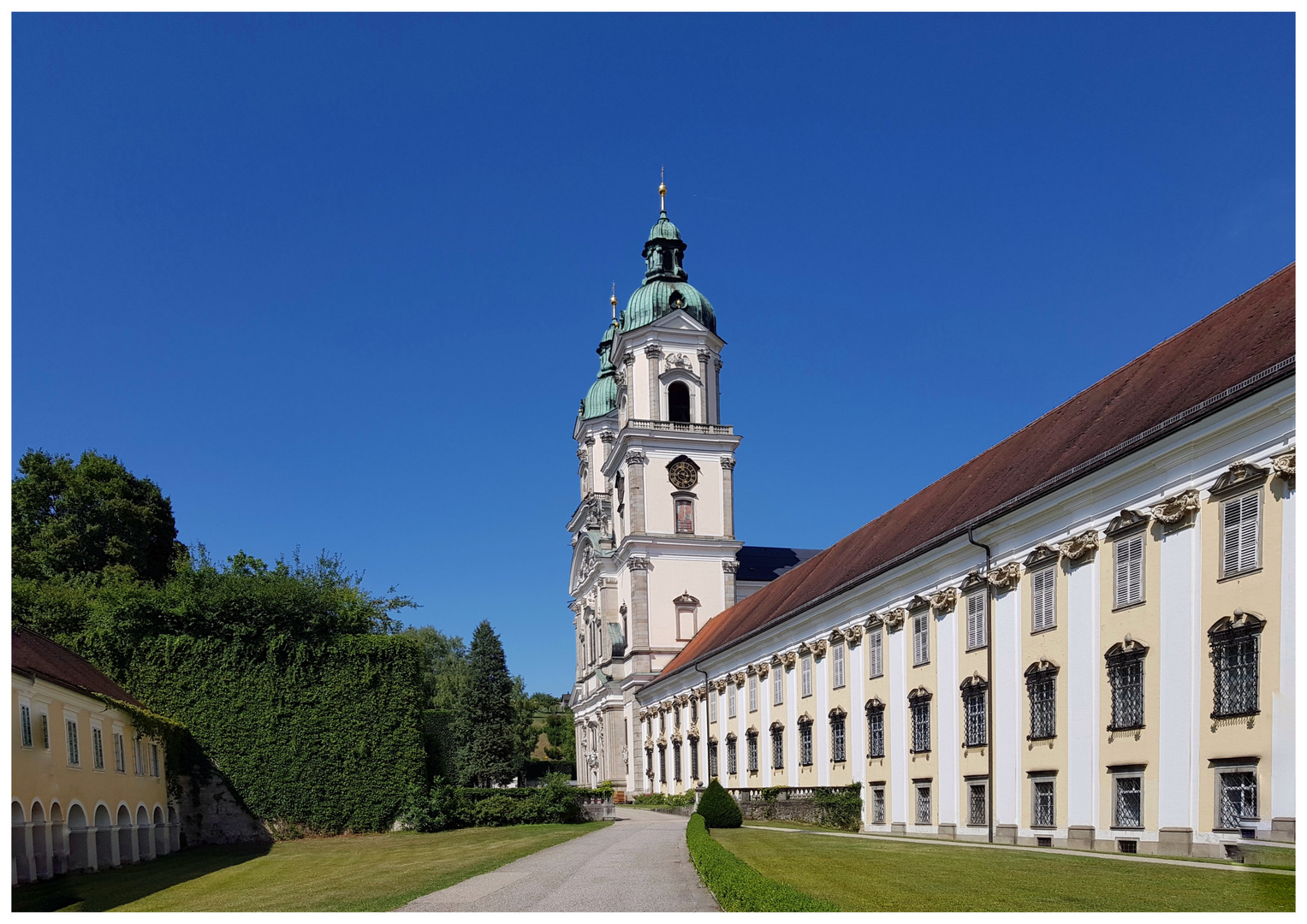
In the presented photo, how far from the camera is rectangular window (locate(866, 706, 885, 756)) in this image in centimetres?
3666

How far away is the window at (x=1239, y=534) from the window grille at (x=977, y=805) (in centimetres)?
1102

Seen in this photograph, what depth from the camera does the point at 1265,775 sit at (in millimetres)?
20219

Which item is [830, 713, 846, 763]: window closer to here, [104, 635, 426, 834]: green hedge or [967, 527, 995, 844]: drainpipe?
[967, 527, 995, 844]: drainpipe

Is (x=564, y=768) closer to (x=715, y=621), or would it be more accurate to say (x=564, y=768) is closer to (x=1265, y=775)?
(x=715, y=621)

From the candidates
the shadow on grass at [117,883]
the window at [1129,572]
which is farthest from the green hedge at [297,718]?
the window at [1129,572]

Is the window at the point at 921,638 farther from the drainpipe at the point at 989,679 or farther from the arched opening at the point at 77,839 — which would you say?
the arched opening at the point at 77,839

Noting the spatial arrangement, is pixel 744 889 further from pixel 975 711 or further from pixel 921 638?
pixel 921 638

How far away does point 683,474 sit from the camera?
80.5 meters

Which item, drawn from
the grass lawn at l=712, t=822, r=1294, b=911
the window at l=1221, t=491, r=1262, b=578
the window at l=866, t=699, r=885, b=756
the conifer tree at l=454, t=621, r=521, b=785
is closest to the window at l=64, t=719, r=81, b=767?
the grass lawn at l=712, t=822, r=1294, b=911

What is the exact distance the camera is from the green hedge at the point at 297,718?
41.0 meters

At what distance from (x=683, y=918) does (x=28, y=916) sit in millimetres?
10657

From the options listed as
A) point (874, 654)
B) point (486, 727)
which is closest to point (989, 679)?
point (874, 654)

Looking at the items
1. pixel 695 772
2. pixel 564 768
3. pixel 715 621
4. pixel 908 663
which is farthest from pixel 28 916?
pixel 564 768

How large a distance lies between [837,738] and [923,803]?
6.72m
